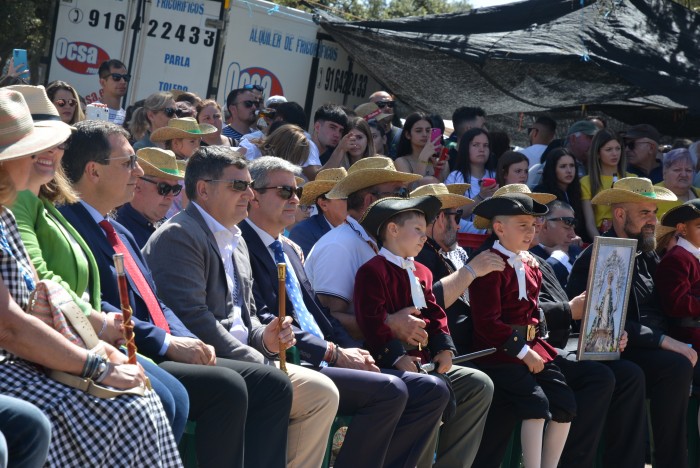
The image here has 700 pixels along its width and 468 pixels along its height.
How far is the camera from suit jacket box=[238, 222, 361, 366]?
588 centimetres

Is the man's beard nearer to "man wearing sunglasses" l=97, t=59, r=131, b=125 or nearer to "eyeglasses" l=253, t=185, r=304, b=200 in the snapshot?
"eyeglasses" l=253, t=185, r=304, b=200

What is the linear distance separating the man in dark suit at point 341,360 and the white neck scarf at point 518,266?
116cm

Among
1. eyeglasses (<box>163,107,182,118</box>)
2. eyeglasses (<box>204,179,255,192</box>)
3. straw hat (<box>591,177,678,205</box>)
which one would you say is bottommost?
eyeglasses (<box>204,179,255,192</box>)

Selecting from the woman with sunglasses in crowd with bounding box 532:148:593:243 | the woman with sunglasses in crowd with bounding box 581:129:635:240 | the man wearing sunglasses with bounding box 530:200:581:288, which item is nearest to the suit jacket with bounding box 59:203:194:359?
the man wearing sunglasses with bounding box 530:200:581:288

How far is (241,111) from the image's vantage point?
9969mm

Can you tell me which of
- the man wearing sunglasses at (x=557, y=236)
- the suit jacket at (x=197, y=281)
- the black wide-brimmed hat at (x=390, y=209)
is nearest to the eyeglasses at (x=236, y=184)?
the suit jacket at (x=197, y=281)

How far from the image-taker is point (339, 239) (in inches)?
261

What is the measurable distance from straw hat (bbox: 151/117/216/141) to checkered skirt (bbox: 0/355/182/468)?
396cm

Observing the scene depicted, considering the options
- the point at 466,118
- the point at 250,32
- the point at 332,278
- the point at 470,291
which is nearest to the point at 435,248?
the point at 470,291

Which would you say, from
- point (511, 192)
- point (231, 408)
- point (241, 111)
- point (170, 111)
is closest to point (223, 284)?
point (231, 408)

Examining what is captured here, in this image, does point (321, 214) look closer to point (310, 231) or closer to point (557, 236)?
point (310, 231)

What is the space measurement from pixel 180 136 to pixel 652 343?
3.87 m

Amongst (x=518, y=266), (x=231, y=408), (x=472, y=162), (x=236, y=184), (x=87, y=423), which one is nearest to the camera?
(x=87, y=423)

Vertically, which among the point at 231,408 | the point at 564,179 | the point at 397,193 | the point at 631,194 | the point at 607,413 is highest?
the point at 631,194
